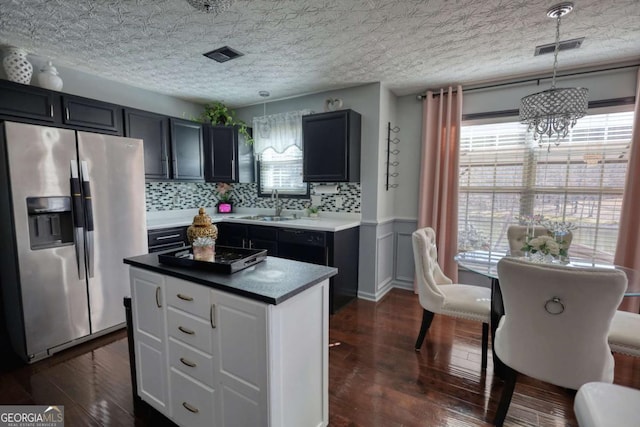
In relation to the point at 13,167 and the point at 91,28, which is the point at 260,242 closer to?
the point at 13,167

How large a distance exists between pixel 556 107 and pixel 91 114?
12.7 ft

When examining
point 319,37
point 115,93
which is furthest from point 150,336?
point 115,93

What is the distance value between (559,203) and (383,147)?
6.34 ft

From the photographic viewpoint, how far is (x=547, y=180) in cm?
311

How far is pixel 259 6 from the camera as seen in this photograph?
1.91 meters

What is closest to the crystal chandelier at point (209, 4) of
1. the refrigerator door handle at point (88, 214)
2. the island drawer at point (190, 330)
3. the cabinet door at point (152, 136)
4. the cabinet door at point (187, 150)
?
the island drawer at point (190, 330)

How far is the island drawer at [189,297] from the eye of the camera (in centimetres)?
138

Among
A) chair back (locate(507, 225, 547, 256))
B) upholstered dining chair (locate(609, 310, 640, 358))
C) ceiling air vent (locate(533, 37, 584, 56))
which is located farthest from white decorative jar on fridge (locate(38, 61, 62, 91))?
upholstered dining chair (locate(609, 310, 640, 358))

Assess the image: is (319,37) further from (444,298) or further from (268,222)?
(444,298)

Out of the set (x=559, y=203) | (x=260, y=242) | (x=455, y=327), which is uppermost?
(x=559, y=203)

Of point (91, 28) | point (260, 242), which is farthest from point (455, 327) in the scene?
point (91, 28)

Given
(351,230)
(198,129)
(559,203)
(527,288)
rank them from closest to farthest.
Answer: (527,288) < (559,203) < (351,230) < (198,129)

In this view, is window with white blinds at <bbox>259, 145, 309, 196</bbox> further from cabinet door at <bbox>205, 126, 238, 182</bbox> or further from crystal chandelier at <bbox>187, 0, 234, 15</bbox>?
crystal chandelier at <bbox>187, 0, 234, 15</bbox>

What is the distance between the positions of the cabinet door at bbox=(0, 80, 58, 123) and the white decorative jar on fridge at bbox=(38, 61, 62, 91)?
0.08 meters
